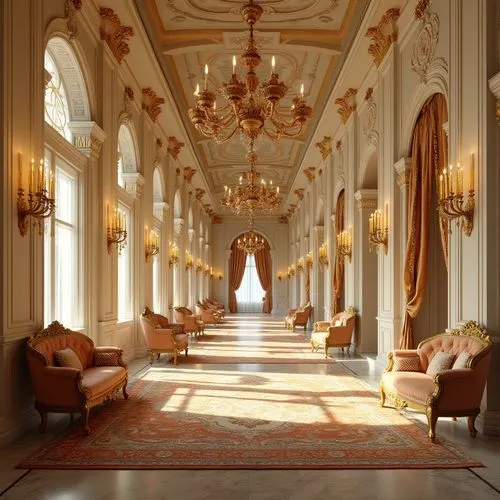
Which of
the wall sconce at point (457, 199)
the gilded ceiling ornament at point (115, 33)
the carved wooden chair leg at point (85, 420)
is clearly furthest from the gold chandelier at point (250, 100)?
the carved wooden chair leg at point (85, 420)

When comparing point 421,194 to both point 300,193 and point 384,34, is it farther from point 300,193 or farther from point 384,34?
point 300,193

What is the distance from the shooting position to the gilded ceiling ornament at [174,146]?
1464 cm

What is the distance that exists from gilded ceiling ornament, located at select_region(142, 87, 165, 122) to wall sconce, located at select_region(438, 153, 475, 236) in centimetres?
696

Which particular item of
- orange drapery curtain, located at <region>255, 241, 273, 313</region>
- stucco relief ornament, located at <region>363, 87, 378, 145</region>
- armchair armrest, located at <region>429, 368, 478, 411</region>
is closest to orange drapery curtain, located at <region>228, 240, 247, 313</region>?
orange drapery curtain, located at <region>255, 241, 273, 313</region>

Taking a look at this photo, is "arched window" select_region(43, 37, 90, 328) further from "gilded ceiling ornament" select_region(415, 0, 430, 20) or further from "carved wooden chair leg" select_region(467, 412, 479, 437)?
"carved wooden chair leg" select_region(467, 412, 479, 437)

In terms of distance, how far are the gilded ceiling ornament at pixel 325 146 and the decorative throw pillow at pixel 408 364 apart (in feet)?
29.8

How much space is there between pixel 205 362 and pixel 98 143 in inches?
180

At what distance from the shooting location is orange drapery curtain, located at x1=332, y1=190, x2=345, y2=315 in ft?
44.8

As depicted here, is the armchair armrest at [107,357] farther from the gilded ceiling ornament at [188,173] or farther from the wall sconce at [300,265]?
the wall sconce at [300,265]

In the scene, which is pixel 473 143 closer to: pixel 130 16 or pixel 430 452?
pixel 430 452

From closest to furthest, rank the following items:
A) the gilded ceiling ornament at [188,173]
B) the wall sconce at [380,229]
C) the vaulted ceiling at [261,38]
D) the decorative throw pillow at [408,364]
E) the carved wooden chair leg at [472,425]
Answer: the carved wooden chair leg at [472,425], the decorative throw pillow at [408,364], the vaulted ceiling at [261,38], the wall sconce at [380,229], the gilded ceiling ornament at [188,173]

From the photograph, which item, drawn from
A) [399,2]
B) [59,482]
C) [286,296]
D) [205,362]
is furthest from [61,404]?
[286,296]

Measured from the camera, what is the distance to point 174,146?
49.0ft

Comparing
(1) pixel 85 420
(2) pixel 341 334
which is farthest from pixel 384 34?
(1) pixel 85 420
